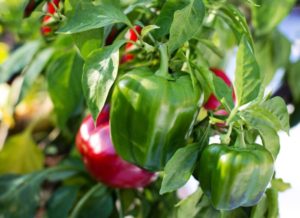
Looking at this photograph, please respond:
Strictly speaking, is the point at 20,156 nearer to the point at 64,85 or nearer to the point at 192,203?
the point at 64,85

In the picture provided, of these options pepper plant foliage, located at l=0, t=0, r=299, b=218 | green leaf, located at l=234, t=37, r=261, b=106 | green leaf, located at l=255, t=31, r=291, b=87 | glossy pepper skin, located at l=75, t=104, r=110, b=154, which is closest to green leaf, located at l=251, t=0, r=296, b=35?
green leaf, located at l=255, t=31, r=291, b=87

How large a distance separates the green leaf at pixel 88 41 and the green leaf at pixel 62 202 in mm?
333

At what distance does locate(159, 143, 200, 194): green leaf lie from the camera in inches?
16.9

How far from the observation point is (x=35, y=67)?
2.45 ft

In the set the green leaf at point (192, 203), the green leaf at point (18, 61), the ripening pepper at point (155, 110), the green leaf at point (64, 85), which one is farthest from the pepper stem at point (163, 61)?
the green leaf at point (18, 61)

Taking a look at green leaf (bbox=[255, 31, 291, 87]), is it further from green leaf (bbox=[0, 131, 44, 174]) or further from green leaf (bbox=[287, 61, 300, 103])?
green leaf (bbox=[0, 131, 44, 174])

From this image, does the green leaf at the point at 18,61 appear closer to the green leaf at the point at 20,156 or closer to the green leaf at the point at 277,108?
the green leaf at the point at 20,156

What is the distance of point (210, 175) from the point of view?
45cm

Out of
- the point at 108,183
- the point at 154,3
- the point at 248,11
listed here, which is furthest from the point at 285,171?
the point at 154,3

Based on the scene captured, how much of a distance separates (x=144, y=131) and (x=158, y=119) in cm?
2

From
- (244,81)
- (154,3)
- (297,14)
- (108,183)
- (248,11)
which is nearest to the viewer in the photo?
(244,81)

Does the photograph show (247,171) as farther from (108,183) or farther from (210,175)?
(108,183)

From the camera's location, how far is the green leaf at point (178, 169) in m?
0.43

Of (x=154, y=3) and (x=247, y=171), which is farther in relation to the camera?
(x=154, y=3)
